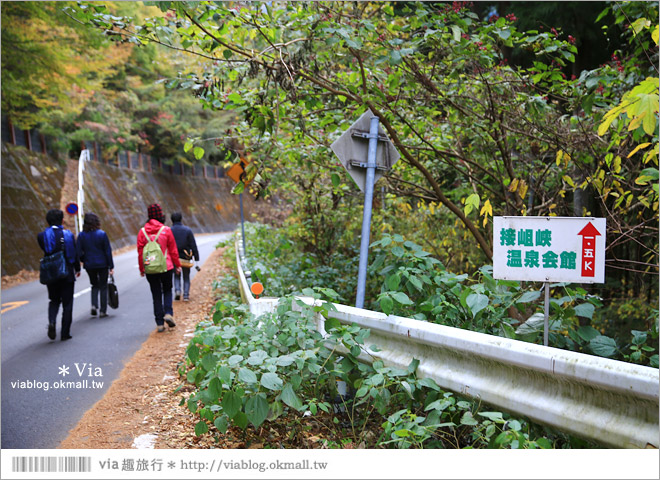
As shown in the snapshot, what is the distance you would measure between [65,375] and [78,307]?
4.63 metres

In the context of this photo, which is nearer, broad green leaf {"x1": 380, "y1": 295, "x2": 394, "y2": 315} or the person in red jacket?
broad green leaf {"x1": 380, "y1": 295, "x2": 394, "y2": 315}

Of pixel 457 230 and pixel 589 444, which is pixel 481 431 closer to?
pixel 589 444

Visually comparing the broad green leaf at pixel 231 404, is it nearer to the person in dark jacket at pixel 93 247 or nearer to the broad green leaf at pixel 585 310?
the broad green leaf at pixel 585 310

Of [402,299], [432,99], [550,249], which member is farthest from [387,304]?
[432,99]

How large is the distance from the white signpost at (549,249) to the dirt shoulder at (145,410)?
2207 mm

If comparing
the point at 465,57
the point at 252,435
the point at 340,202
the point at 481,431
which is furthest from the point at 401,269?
the point at 340,202

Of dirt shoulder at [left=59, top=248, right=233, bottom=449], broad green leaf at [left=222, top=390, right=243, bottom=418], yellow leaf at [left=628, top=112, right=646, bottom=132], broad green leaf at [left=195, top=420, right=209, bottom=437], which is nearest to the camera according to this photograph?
yellow leaf at [left=628, top=112, right=646, bottom=132]

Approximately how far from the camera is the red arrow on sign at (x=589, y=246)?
108 inches

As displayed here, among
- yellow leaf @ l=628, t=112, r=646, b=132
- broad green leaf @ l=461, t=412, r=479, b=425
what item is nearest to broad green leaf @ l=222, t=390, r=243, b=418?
broad green leaf @ l=461, t=412, r=479, b=425

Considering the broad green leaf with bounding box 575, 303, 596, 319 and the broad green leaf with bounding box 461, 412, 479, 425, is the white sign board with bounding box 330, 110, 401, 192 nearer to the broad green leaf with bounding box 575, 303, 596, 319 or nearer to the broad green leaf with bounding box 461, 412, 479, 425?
the broad green leaf with bounding box 575, 303, 596, 319

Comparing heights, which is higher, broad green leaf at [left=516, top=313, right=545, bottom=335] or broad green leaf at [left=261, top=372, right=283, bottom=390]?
broad green leaf at [left=516, top=313, right=545, bottom=335]

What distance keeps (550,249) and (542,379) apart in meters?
0.92

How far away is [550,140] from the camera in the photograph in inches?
217

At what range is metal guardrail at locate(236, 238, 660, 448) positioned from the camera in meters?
1.90
